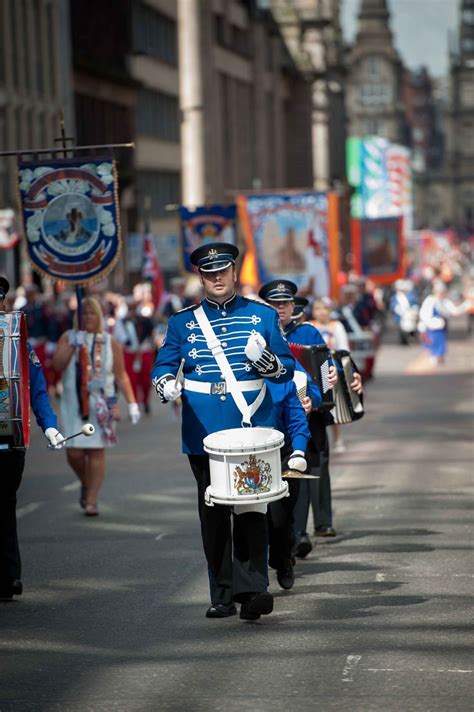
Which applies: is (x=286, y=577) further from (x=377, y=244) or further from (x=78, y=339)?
(x=377, y=244)

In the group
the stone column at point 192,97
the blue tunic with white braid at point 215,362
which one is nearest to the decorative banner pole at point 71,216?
the blue tunic with white braid at point 215,362

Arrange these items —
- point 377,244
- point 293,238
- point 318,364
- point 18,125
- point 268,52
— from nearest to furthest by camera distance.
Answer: point 318,364 → point 293,238 → point 18,125 → point 377,244 → point 268,52

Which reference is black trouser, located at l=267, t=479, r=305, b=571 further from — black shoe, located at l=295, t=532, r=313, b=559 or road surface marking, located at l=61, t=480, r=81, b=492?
road surface marking, located at l=61, t=480, r=81, b=492

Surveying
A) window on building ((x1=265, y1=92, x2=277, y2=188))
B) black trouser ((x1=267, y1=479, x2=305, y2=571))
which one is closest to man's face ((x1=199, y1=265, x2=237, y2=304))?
black trouser ((x1=267, y1=479, x2=305, y2=571))

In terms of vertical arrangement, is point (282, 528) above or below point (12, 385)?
below

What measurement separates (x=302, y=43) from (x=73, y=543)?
93.6 metres

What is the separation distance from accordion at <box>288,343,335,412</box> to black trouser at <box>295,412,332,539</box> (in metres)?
0.15

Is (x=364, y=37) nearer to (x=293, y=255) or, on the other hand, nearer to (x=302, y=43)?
(x=302, y=43)

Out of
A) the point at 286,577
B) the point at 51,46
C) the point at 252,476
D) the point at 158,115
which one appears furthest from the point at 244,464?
the point at 158,115

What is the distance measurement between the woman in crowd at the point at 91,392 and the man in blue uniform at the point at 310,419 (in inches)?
87.6

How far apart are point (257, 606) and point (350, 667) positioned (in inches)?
44.4

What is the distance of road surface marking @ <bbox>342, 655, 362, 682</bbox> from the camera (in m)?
8.67

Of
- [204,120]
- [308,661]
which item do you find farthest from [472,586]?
[204,120]

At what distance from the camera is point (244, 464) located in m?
9.62
